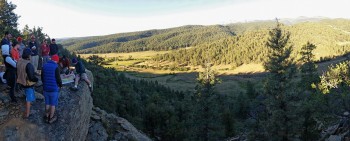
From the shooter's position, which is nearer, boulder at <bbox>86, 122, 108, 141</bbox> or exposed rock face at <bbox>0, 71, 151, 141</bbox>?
exposed rock face at <bbox>0, 71, 151, 141</bbox>

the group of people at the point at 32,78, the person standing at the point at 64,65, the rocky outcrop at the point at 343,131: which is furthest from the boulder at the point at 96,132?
the rocky outcrop at the point at 343,131

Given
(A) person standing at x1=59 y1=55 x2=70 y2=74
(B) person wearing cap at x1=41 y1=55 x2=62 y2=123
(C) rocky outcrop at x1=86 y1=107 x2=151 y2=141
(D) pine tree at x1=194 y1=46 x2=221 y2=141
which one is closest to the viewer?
(B) person wearing cap at x1=41 y1=55 x2=62 y2=123

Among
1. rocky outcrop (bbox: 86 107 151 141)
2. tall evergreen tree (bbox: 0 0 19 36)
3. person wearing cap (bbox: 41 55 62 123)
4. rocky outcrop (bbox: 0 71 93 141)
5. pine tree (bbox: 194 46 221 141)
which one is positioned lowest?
pine tree (bbox: 194 46 221 141)

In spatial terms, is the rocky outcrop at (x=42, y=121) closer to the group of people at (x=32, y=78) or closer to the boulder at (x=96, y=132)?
the group of people at (x=32, y=78)

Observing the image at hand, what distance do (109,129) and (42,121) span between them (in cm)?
963

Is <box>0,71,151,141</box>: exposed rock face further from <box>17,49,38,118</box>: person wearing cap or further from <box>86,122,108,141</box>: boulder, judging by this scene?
<box>86,122,108,141</box>: boulder

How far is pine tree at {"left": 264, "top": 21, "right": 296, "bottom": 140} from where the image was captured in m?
31.5

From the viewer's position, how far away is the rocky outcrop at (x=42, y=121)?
13.4 meters

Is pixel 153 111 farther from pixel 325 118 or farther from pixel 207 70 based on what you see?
pixel 325 118

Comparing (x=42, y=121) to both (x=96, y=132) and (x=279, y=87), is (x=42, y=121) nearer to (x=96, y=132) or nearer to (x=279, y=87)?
(x=96, y=132)

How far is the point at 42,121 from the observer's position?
45.5ft

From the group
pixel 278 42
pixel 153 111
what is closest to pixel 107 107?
pixel 153 111

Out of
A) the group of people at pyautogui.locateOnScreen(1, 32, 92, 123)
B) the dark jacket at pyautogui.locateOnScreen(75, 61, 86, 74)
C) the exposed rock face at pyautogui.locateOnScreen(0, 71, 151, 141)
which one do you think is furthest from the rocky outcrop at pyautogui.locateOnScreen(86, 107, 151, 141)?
the group of people at pyautogui.locateOnScreen(1, 32, 92, 123)

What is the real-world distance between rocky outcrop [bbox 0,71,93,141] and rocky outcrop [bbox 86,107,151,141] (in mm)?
4387
